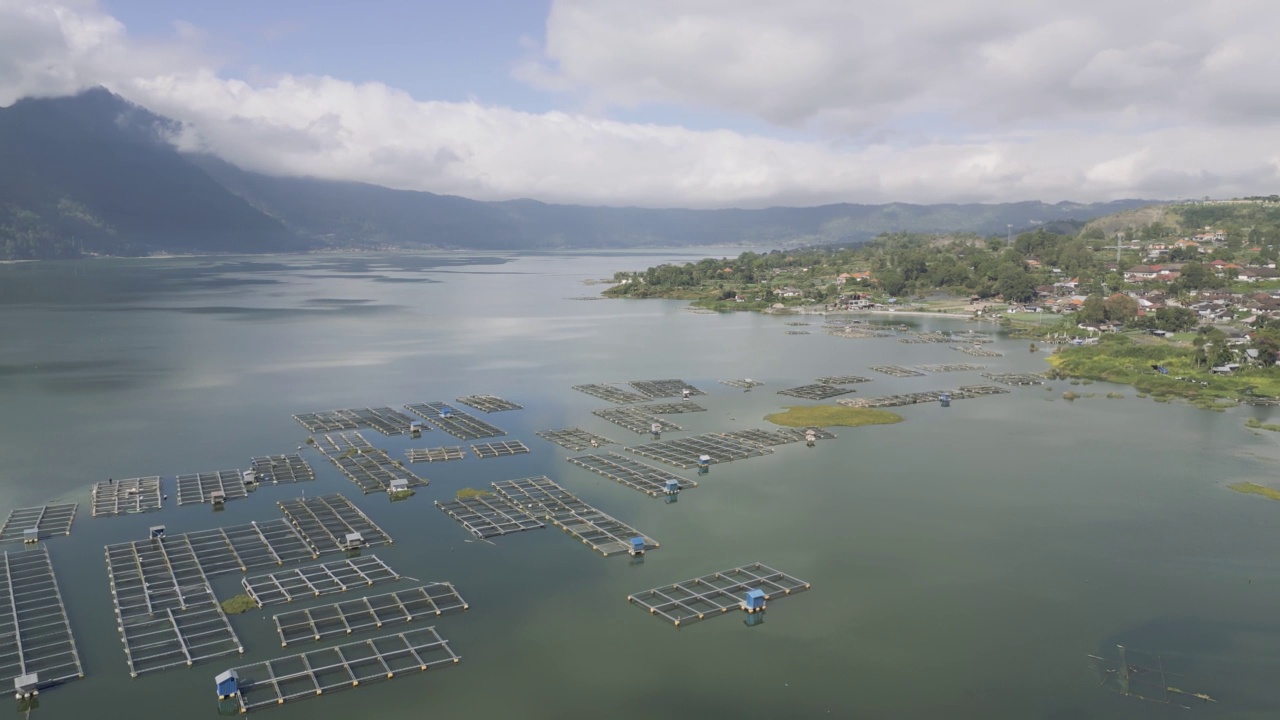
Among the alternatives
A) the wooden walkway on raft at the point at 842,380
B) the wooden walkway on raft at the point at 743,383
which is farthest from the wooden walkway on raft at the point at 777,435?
the wooden walkway on raft at the point at 842,380

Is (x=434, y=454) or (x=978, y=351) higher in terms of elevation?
(x=434, y=454)

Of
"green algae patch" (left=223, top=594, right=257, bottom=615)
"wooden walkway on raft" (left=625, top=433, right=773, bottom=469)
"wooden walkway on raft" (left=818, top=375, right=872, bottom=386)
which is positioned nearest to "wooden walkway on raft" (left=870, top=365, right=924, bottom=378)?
"wooden walkway on raft" (left=818, top=375, right=872, bottom=386)

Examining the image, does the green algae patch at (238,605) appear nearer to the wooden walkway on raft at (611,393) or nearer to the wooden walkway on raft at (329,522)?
the wooden walkway on raft at (329,522)

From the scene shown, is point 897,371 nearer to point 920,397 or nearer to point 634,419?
point 920,397

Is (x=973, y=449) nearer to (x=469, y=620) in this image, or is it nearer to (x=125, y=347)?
(x=469, y=620)

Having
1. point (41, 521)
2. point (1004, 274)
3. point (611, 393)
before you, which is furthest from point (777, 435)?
point (1004, 274)

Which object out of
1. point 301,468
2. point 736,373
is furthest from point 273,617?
point 736,373

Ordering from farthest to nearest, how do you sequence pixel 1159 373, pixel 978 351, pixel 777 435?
pixel 978 351
pixel 1159 373
pixel 777 435
